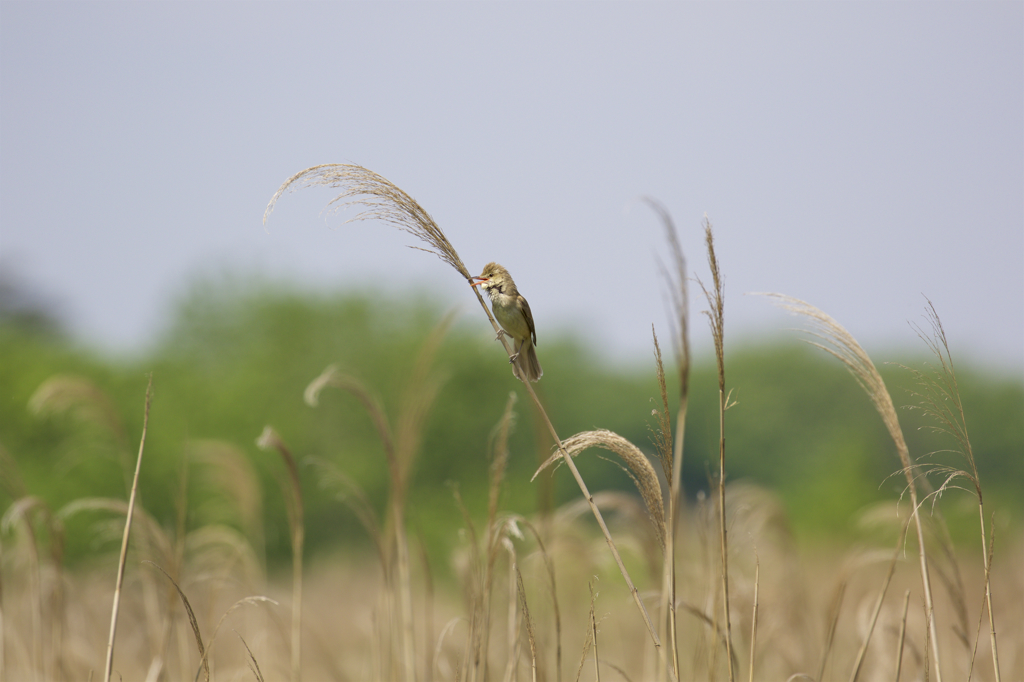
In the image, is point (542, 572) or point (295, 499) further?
point (542, 572)

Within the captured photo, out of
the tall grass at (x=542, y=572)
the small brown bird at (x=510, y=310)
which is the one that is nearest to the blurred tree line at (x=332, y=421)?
the tall grass at (x=542, y=572)

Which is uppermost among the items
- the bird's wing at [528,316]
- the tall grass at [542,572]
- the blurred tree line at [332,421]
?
the bird's wing at [528,316]

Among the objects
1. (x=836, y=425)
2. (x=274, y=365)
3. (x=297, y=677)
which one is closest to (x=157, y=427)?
(x=274, y=365)

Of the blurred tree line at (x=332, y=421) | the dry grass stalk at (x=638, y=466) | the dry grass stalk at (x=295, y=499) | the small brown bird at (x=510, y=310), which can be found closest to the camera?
the dry grass stalk at (x=638, y=466)

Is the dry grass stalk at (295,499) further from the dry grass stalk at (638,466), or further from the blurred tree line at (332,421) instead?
the dry grass stalk at (638,466)

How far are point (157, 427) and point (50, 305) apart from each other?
129 ft

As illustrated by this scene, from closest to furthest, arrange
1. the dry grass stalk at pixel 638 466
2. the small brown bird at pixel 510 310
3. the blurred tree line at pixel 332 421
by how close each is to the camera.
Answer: the dry grass stalk at pixel 638 466
the small brown bird at pixel 510 310
the blurred tree line at pixel 332 421

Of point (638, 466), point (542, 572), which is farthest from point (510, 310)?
point (638, 466)

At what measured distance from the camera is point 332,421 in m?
29.2

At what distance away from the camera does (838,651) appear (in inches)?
208

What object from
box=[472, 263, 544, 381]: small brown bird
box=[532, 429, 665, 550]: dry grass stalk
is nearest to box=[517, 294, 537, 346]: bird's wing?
box=[472, 263, 544, 381]: small brown bird

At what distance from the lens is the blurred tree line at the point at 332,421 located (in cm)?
1736

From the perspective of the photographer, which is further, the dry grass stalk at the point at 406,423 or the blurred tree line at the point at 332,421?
the blurred tree line at the point at 332,421

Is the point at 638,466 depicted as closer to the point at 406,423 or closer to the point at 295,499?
the point at 406,423
